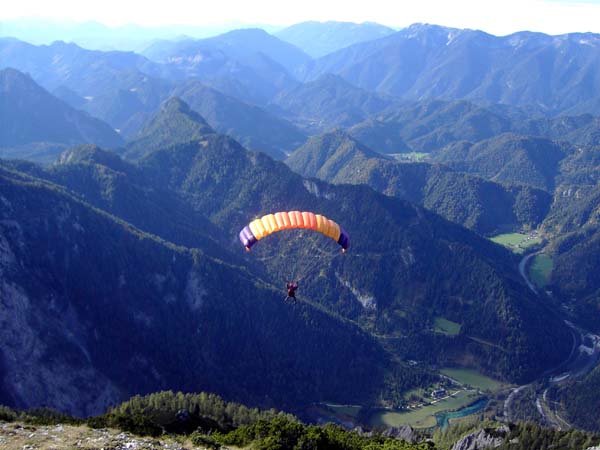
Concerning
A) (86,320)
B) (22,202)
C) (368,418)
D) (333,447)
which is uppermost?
(22,202)

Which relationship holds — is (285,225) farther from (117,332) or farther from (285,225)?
(117,332)

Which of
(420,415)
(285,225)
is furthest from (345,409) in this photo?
(285,225)

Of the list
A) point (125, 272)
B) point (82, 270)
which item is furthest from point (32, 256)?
point (125, 272)

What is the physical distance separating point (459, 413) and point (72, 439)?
12821 cm

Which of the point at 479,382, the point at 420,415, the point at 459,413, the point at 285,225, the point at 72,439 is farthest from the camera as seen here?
the point at 479,382

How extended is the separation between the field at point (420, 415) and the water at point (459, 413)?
1202mm

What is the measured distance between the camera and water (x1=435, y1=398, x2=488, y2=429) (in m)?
167

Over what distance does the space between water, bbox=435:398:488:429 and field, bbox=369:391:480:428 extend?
1202 millimetres

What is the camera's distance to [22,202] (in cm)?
17575

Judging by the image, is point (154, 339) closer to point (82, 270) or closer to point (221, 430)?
point (82, 270)

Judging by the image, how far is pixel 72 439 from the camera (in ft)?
228

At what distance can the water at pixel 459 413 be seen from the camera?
16725 cm

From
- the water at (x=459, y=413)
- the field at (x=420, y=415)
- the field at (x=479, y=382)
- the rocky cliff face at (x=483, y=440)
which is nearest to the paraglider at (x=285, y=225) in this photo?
the rocky cliff face at (x=483, y=440)

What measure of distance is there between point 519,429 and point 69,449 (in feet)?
274
